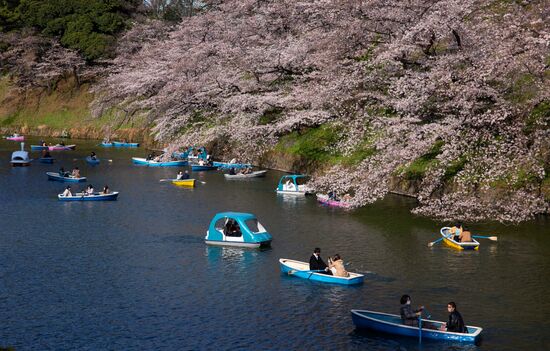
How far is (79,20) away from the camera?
115m

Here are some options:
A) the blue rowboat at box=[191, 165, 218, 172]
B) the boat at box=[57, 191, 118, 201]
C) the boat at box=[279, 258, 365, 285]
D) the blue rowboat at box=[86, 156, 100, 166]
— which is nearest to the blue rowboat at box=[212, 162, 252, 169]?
the blue rowboat at box=[191, 165, 218, 172]

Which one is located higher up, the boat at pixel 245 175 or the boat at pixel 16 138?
the boat at pixel 16 138

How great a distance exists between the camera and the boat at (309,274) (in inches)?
1284

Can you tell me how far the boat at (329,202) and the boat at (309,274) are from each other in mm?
15078

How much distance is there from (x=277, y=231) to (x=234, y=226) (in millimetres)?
3921

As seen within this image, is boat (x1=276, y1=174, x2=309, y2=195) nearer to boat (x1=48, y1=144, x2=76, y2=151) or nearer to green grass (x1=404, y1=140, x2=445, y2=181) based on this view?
green grass (x1=404, y1=140, x2=445, y2=181)

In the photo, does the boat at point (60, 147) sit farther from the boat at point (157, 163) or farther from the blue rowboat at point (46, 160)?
the boat at point (157, 163)

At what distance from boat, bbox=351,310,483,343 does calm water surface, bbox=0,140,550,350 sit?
1.06 feet

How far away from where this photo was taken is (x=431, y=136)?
149ft

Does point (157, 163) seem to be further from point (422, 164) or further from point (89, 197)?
point (422, 164)

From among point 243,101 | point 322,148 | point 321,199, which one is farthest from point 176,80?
point 321,199

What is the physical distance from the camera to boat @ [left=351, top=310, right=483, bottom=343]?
2586 centimetres

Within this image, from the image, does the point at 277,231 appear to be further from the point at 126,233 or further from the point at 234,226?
the point at 126,233

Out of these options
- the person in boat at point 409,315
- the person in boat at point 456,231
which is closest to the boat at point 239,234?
the person in boat at point 456,231
